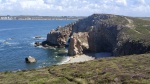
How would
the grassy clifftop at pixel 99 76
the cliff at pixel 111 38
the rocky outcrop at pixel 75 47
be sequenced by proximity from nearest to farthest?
1. the grassy clifftop at pixel 99 76
2. the cliff at pixel 111 38
3. the rocky outcrop at pixel 75 47

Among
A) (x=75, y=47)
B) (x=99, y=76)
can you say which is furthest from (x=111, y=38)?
(x=99, y=76)

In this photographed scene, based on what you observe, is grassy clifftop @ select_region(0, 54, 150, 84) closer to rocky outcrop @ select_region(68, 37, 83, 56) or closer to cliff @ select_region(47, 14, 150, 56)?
cliff @ select_region(47, 14, 150, 56)

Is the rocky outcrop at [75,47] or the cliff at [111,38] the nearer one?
the cliff at [111,38]

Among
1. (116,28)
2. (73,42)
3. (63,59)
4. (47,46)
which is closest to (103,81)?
(63,59)

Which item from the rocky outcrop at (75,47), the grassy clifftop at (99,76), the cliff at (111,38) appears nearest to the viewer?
the grassy clifftop at (99,76)

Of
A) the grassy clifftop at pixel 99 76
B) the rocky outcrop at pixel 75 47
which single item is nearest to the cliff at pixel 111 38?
the rocky outcrop at pixel 75 47

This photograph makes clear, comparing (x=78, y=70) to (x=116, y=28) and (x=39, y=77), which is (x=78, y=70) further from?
(x=116, y=28)

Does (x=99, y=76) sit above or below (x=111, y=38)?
above

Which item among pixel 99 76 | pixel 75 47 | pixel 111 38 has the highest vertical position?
pixel 99 76

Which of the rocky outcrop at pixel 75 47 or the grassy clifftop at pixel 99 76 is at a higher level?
the grassy clifftop at pixel 99 76

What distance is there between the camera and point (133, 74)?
133 feet

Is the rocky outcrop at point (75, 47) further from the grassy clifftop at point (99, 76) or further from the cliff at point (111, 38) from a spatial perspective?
the grassy clifftop at point (99, 76)

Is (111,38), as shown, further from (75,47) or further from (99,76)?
(99,76)

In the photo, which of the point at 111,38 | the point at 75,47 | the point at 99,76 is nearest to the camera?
the point at 99,76
